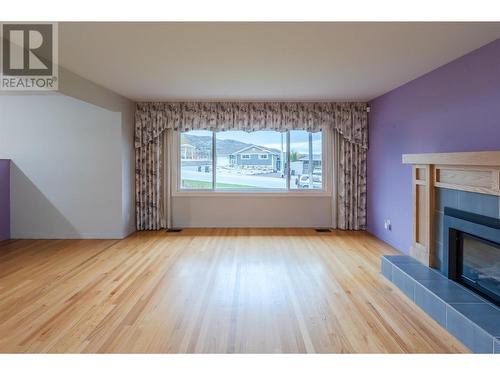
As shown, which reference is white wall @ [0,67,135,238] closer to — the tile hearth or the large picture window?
the large picture window

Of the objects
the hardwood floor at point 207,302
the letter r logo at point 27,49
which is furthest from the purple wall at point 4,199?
the letter r logo at point 27,49

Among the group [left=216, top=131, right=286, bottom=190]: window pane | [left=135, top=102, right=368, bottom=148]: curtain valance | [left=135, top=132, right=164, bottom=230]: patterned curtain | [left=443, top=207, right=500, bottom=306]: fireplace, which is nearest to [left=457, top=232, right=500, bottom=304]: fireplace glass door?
[left=443, top=207, right=500, bottom=306]: fireplace

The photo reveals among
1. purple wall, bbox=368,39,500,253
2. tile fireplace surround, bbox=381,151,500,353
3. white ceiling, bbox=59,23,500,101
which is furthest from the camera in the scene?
purple wall, bbox=368,39,500,253

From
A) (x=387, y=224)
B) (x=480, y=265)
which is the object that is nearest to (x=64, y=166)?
(x=387, y=224)

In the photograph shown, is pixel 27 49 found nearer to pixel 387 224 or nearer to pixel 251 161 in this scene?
pixel 251 161

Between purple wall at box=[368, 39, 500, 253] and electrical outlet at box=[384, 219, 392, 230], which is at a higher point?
purple wall at box=[368, 39, 500, 253]

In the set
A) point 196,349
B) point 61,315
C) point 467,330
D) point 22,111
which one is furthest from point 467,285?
point 22,111

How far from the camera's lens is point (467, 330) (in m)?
2.33

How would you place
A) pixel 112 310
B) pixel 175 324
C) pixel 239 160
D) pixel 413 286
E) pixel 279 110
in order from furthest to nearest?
pixel 239 160, pixel 279 110, pixel 413 286, pixel 112 310, pixel 175 324

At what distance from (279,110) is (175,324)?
4.45 metres

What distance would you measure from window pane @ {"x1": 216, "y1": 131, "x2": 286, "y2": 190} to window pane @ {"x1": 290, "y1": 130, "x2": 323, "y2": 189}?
0.19m

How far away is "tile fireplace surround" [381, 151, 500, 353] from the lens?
2.37 meters

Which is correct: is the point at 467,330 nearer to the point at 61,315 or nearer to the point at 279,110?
the point at 61,315

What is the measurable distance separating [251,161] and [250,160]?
0.09ft
